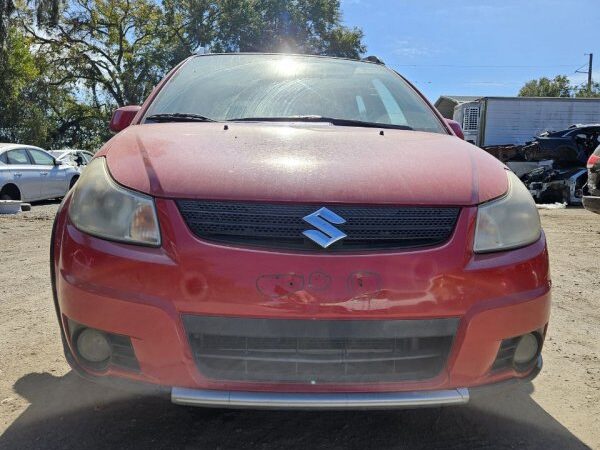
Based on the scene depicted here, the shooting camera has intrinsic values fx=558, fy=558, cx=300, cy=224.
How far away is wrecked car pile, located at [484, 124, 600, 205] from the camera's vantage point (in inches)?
510

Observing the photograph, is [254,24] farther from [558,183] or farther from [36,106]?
[558,183]

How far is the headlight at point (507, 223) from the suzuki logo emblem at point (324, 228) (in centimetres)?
49

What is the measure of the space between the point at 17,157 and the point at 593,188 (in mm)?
10290

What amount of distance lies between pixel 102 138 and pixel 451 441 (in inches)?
1341

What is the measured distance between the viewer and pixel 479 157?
7.80 ft

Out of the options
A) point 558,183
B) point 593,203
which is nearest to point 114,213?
point 593,203

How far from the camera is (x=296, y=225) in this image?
1.86 m

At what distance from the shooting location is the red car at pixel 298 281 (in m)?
1.79

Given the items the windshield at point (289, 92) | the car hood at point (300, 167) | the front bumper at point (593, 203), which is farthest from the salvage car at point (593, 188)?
the car hood at point (300, 167)

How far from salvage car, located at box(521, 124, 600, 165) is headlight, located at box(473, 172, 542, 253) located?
41.8ft

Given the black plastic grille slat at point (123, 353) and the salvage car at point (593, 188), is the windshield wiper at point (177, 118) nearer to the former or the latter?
the black plastic grille slat at point (123, 353)

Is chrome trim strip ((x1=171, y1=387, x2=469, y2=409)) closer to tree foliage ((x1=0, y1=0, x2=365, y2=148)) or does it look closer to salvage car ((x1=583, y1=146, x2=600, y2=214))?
salvage car ((x1=583, y1=146, x2=600, y2=214))

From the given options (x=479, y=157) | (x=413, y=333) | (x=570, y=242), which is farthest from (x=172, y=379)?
(x=570, y=242)

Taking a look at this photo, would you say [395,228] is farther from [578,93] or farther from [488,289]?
[578,93]
